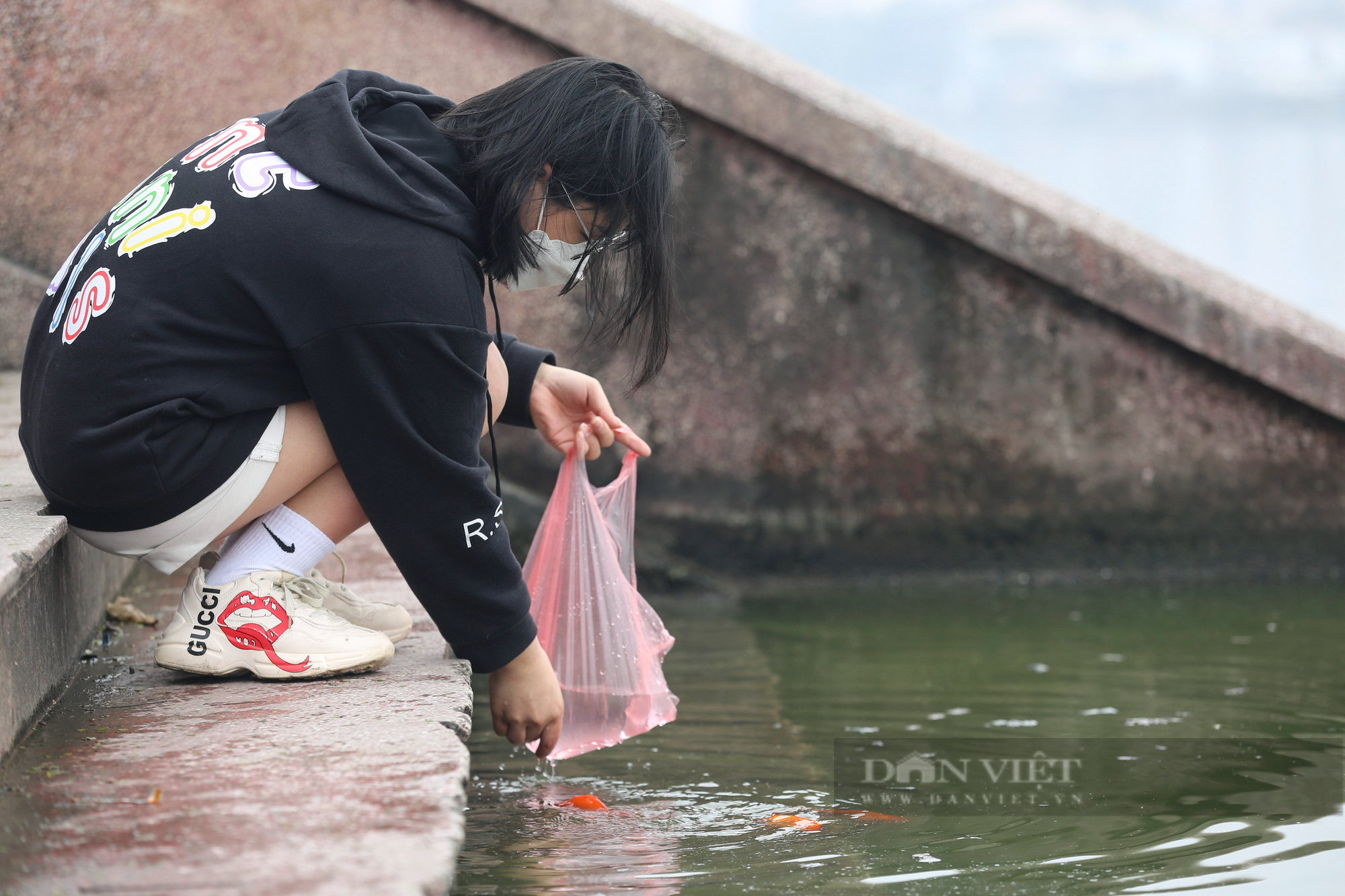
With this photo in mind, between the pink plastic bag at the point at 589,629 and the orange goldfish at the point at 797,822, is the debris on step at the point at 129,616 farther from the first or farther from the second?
the orange goldfish at the point at 797,822

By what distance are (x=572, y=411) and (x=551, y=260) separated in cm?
45

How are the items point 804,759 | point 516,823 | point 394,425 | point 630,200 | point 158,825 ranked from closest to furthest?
1. point 158,825
2. point 394,425
3. point 630,200
4. point 516,823
5. point 804,759

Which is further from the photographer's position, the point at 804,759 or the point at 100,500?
the point at 804,759

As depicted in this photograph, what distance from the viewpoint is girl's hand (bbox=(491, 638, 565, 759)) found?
5.49 ft

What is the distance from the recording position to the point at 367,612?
6.37ft

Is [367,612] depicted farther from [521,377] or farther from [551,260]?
[551,260]

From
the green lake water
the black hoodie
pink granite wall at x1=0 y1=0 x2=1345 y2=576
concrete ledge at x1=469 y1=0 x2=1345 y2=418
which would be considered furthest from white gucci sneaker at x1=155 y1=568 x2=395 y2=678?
concrete ledge at x1=469 y1=0 x2=1345 y2=418

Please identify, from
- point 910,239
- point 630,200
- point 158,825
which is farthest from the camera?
point 910,239

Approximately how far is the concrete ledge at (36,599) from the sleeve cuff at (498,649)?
1.78 ft

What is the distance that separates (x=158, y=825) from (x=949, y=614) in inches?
104

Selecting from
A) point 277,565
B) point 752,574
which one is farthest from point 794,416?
point 277,565

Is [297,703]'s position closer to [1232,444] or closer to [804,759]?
[804,759]

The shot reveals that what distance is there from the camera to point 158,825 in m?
1.17

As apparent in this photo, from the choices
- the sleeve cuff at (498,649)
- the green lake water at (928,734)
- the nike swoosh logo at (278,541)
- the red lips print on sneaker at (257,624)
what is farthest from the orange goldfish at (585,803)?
the nike swoosh logo at (278,541)
